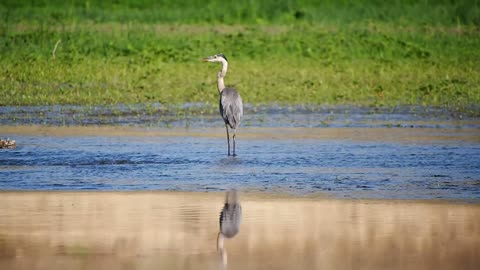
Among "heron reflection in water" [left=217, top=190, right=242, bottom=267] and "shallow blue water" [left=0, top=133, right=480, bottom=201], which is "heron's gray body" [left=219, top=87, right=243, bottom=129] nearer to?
"shallow blue water" [left=0, top=133, right=480, bottom=201]

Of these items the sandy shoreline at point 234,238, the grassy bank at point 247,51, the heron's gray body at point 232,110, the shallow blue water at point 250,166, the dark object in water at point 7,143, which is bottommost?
the sandy shoreline at point 234,238

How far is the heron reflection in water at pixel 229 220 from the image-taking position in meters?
8.40

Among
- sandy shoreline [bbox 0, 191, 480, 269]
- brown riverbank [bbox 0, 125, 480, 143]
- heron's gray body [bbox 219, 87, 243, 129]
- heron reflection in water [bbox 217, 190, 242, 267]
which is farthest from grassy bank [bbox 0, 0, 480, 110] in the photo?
sandy shoreline [bbox 0, 191, 480, 269]

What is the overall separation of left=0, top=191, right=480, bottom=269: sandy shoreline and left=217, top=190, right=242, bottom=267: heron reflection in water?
52 millimetres

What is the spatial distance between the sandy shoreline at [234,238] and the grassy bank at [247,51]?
9.91m

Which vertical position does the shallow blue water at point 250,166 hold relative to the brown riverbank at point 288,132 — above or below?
below

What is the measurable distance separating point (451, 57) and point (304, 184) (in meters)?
16.6

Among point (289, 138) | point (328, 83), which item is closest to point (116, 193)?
point (289, 138)

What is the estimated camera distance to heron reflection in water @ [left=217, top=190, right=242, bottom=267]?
27.6 feet

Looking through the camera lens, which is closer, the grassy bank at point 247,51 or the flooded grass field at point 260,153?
the flooded grass field at point 260,153

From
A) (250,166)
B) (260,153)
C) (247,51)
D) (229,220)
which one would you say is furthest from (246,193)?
(247,51)

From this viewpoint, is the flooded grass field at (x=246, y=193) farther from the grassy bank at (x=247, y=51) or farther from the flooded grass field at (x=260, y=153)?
the grassy bank at (x=247, y=51)

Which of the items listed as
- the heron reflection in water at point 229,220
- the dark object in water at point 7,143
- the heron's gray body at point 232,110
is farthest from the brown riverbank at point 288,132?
the heron reflection in water at point 229,220

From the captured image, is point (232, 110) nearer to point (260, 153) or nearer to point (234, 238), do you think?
point (260, 153)
